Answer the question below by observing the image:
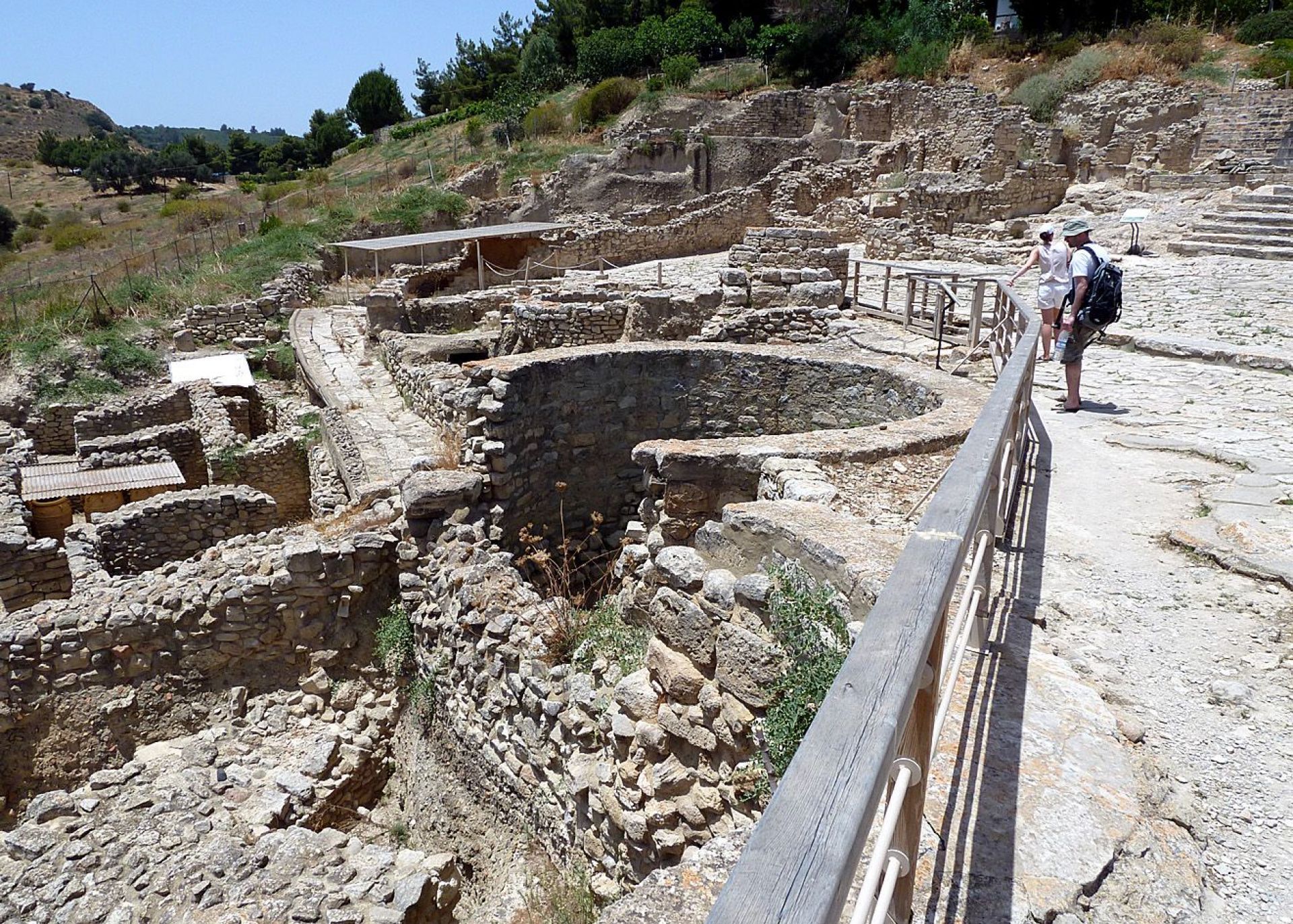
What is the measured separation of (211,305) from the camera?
779 inches

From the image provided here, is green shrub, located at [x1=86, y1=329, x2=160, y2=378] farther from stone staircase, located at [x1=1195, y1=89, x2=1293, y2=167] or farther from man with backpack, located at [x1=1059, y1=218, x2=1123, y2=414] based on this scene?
stone staircase, located at [x1=1195, y1=89, x2=1293, y2=167]

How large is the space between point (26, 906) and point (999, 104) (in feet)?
101

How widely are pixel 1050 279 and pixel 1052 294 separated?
0.16 metres

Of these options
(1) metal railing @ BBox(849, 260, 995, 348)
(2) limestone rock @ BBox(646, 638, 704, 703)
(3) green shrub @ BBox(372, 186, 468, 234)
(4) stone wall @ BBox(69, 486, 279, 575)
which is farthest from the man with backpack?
(3) green shrub @ BBox(372, 186, 468, 234)

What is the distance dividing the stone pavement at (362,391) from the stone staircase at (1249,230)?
48.2 feet

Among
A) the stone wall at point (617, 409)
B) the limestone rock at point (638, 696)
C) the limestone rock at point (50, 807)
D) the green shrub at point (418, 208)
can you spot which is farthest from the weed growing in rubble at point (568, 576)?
the green shrub at point (418, 208)

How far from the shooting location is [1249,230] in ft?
51.2

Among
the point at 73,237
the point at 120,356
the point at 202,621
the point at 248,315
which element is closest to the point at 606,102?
the point at 248,315

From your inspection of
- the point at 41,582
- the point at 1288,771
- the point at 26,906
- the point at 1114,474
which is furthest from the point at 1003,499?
the point at 41,582

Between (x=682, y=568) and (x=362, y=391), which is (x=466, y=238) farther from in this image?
(x=682, y=568)

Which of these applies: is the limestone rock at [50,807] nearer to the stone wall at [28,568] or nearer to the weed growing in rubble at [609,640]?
the stone wall at [28,568]

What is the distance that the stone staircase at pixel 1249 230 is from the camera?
14.6 meters

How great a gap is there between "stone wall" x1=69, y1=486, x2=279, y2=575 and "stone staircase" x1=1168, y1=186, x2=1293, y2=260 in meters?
16.8

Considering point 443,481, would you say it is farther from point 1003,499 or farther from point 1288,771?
point 1288,771
